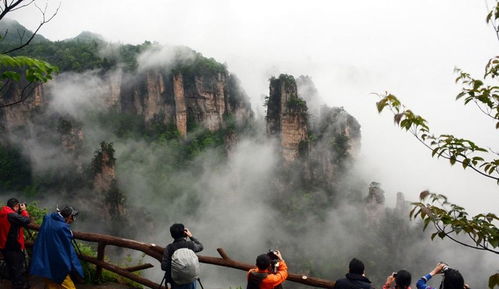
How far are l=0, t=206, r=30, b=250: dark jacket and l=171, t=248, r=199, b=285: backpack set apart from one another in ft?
9.77

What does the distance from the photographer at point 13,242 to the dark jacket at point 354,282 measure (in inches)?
199

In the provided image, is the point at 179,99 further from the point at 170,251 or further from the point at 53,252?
the point at 170,251

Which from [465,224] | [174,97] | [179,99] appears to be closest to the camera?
[465,224]

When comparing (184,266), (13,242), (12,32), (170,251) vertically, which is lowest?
(13,242)

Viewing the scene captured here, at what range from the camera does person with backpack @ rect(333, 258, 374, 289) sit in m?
4.12

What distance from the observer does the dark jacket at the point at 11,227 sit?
596cm

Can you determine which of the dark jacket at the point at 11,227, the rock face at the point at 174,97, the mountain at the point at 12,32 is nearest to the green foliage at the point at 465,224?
the dark jacket at the point at 11,227

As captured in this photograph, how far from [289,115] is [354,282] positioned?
184ft

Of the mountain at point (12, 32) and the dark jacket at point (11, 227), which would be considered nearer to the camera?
the dark jacket at point (11, 227)

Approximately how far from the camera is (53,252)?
17.5ft

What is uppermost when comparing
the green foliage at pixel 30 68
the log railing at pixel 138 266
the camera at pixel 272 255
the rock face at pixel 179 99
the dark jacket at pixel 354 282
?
the rock face at pixel 179 99

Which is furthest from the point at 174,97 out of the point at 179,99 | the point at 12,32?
the point at 12,32

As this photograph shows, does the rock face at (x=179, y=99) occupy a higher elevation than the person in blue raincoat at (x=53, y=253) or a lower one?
higher

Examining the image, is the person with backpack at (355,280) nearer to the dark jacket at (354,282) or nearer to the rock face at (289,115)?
the dark jacket at (354,282)
